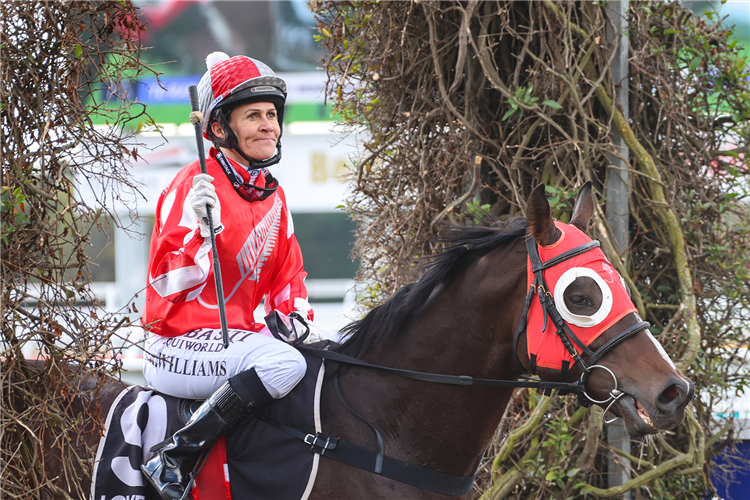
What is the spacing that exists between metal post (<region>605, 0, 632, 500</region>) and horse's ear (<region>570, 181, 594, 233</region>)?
1.18m

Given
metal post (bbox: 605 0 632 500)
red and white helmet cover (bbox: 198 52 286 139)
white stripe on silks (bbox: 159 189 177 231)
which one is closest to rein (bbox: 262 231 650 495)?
white stripe on silks (bbox: 159 189 177 231)

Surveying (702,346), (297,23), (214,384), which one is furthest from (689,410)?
(297,23)

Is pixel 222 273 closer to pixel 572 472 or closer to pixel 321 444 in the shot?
pixel 321 444

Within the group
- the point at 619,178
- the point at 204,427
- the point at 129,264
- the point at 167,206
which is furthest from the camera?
the point at 129,264

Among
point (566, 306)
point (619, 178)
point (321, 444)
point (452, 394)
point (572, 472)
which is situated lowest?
point (572, 472)

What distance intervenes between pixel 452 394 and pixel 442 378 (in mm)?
59

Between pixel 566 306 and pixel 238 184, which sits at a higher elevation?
pixel 238 184

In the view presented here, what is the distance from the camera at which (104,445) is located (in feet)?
7.08

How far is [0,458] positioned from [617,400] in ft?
5.96

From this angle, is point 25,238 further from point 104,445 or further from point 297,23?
point 297,23

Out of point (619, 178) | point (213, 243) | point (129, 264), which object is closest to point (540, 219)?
point (213, 243)

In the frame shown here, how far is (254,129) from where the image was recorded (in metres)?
2.32

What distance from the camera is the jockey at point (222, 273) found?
2023 mm

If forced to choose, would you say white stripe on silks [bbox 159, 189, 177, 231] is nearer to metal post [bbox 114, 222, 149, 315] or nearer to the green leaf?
the green leaf
